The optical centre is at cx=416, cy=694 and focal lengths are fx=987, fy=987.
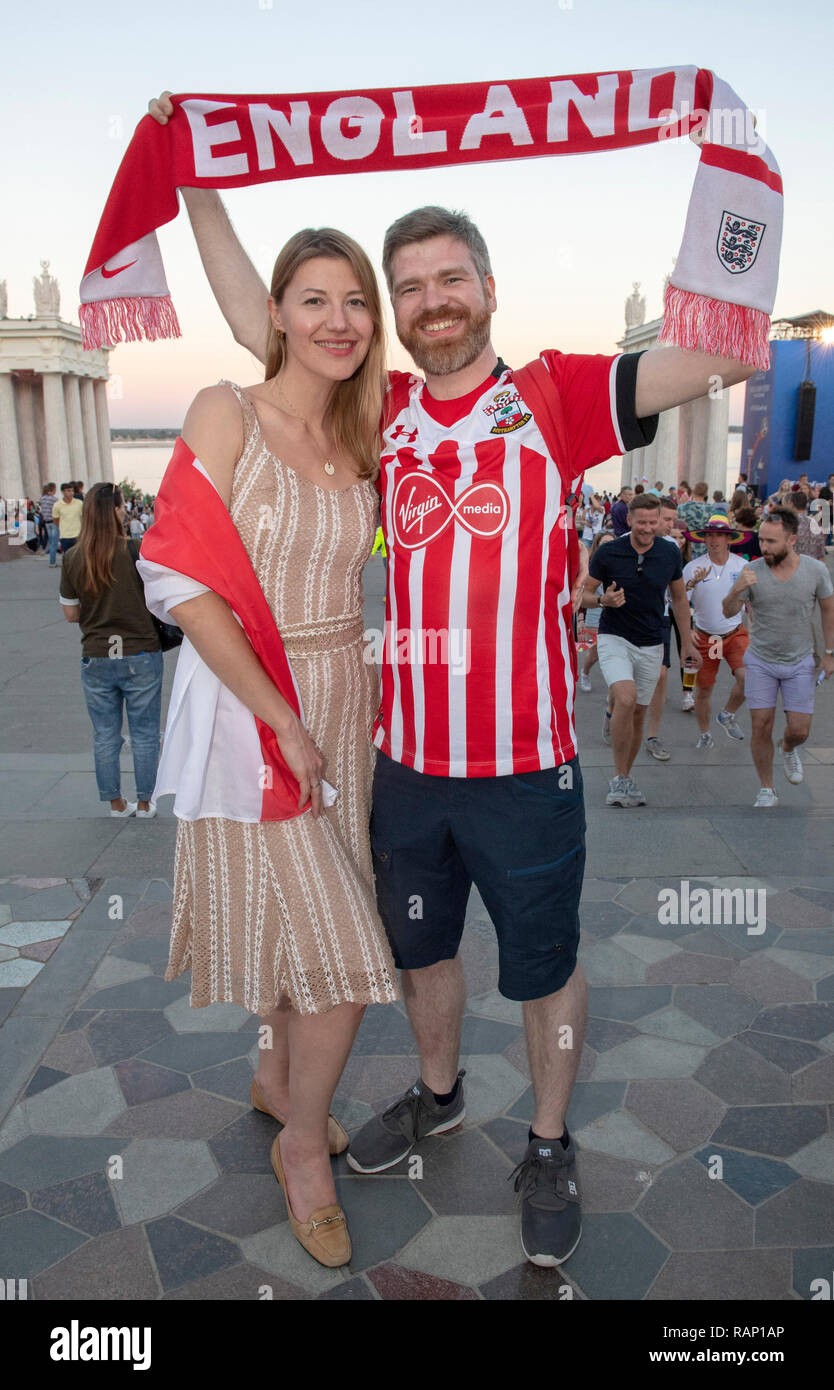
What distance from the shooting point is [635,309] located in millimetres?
54406

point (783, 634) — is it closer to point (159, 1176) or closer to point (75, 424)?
point (159, 1176)

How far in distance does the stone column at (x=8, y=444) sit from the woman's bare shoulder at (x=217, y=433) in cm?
5788

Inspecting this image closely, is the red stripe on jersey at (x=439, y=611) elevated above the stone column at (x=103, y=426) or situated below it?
below

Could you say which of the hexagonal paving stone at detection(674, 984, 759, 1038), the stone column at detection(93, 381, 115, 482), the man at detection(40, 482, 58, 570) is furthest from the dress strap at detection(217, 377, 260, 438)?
the stone column at detection(93, 381, 115, 482)

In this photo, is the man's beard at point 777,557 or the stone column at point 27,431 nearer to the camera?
the man's beard at point 777,557

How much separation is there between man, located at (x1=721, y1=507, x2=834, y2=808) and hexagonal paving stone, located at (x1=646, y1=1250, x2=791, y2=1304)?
3.79m

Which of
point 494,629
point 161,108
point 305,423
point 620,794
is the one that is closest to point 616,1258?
point 494,629

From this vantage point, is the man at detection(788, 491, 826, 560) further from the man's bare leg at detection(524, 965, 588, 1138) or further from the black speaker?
the black speaker

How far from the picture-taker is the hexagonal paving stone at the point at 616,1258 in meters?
2.32

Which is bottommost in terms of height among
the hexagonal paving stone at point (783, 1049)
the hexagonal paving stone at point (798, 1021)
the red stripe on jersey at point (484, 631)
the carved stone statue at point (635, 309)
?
the hexagonal paving stone at point (798, 1021)

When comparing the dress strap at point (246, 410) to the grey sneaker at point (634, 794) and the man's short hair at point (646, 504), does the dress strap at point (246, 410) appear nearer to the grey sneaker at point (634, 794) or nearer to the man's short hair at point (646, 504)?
the grey sneaker at point (634, 794)

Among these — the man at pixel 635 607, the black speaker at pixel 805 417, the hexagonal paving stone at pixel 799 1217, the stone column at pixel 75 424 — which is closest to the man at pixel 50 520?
the man at pixel 635 607
